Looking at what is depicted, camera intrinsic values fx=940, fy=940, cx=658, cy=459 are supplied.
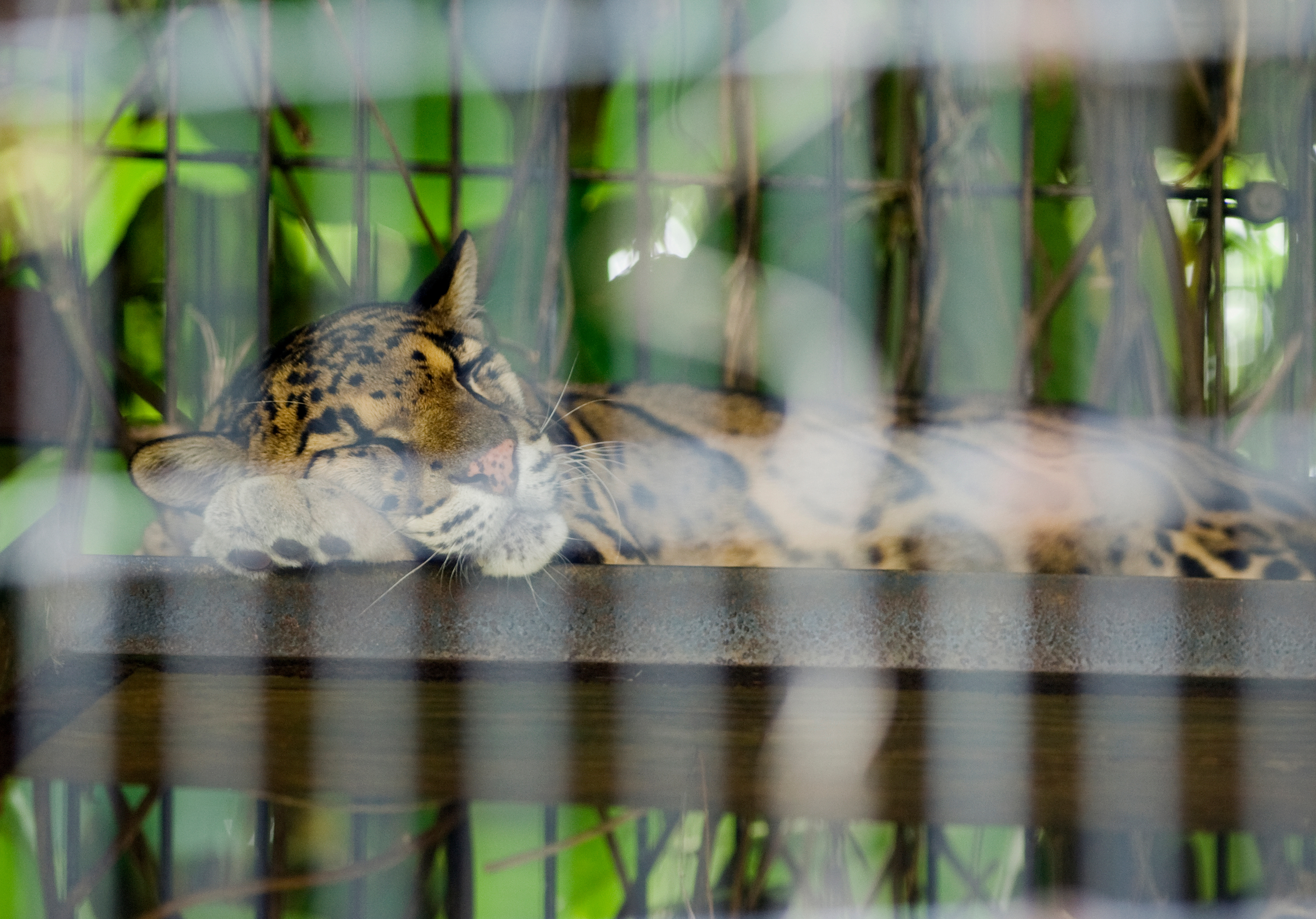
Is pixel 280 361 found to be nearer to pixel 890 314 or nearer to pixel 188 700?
pixel 188 700

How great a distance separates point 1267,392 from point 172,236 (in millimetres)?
1140

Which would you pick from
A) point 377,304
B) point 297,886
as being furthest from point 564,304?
point 297,886

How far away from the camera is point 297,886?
104 cm

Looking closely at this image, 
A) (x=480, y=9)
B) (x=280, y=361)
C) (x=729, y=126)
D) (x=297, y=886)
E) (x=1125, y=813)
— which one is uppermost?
(x=480, y=9)

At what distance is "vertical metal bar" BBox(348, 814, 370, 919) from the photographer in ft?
3.54

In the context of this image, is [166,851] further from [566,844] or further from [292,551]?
[292,551]

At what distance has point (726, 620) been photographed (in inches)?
18.0

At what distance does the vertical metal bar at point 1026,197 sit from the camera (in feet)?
3.31

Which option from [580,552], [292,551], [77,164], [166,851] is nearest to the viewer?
[292,551]

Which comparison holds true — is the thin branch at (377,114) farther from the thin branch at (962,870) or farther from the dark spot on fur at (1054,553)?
the thin branch at (962,870)

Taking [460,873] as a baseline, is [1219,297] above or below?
above

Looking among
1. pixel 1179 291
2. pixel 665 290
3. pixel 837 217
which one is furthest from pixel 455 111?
pixel 1179 291

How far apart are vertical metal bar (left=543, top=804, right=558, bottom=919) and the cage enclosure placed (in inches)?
0.5

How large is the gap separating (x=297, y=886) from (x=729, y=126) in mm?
968
